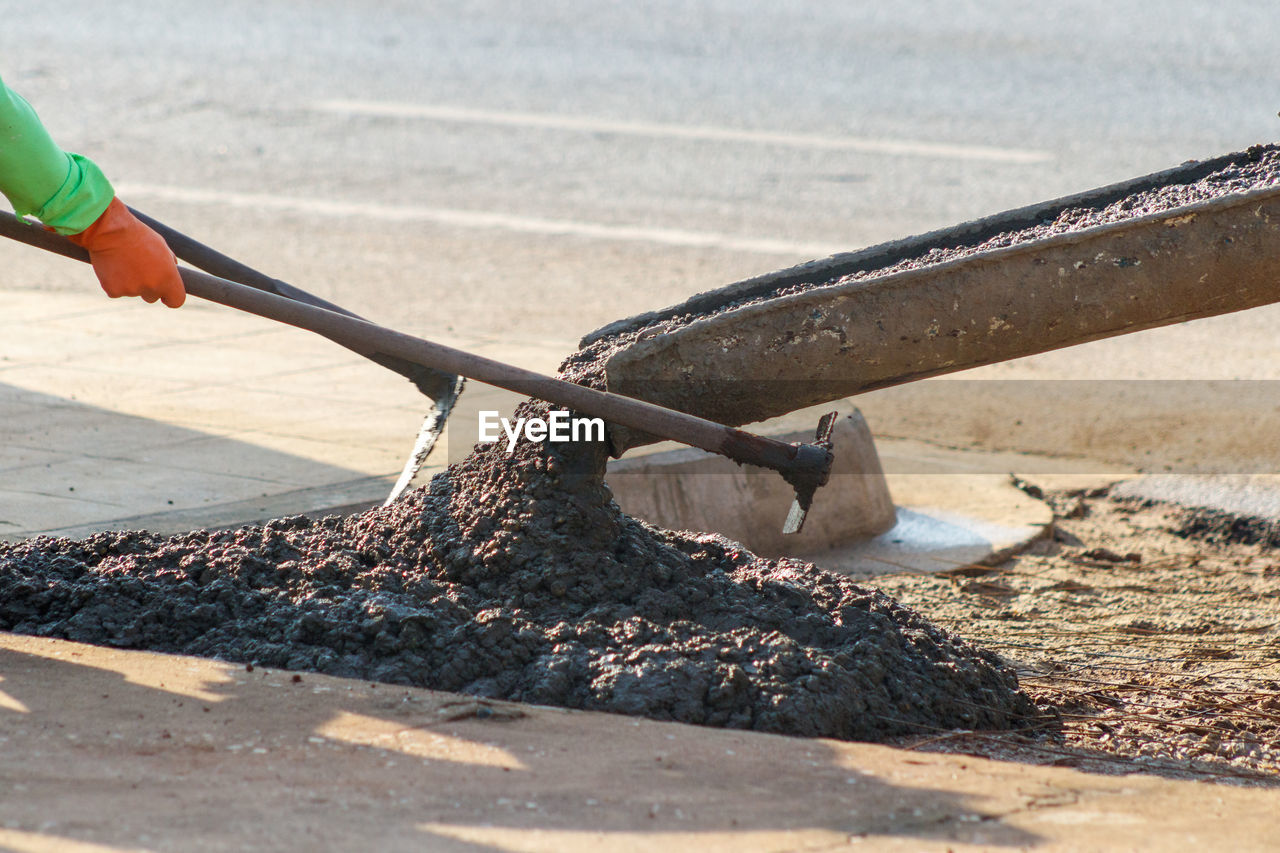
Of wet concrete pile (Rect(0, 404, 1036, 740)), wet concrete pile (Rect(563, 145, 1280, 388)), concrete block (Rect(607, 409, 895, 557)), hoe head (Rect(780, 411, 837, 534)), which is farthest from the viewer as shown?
concrete block (Rect(607, 409, 895, 557))

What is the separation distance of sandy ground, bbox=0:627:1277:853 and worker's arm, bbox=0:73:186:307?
2.76 feet

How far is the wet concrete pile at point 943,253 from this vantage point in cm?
390

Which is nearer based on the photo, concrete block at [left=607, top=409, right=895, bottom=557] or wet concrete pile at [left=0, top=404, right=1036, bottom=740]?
wet concrete pile at [left=0, top=404, right=1036, bottom=740]

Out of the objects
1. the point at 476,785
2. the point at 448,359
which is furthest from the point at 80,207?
the point at 476,785

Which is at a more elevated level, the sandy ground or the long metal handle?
the long metal handle

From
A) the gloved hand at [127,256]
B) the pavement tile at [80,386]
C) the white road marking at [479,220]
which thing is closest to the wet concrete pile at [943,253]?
the gloved hand at [127,256]

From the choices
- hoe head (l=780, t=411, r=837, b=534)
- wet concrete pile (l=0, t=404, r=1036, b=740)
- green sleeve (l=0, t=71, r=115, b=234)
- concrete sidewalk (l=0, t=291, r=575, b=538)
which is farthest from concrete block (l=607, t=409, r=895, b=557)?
green sleeve (l=0, t=71, r=115, b=234)

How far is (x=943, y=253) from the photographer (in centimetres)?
405

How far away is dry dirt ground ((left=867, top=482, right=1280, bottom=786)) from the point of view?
11.2ft

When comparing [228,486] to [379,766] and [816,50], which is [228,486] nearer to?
[379,766]

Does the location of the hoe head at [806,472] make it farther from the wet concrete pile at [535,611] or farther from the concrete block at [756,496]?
the concrete block at [756,496]

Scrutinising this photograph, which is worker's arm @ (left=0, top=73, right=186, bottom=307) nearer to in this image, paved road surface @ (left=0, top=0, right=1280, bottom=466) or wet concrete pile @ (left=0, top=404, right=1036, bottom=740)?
wet concrete pile @ (left=0, top=404, right=1036, bottom=740)

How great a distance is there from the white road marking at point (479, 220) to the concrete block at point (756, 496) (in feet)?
11.2

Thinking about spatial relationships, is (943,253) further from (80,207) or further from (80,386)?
(80,386)
